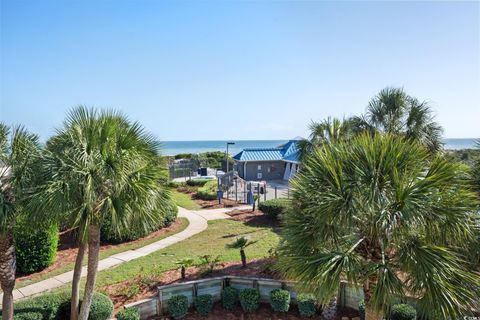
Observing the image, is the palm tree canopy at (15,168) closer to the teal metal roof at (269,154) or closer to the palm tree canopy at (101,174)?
the palm tree canopy at (101,174)

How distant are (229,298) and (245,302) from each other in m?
0.42

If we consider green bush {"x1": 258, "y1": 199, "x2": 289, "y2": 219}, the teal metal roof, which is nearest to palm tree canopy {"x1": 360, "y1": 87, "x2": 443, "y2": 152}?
green bush {"x1": 258, "y1": 199, "x2": 289, "y2": 219}

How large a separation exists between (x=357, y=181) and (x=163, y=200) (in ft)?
11.7

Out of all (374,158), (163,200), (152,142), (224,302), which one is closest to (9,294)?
(163,200)

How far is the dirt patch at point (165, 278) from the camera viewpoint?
7.68m

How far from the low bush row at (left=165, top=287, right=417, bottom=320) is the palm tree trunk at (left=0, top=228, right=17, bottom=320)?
3.00m

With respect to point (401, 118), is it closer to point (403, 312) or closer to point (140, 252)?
point (403, 312)

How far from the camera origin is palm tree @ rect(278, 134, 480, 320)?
3.86 meters

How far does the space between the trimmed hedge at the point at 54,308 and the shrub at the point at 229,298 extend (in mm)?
2530

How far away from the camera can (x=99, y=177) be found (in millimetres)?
5160

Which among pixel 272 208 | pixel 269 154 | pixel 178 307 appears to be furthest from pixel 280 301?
pixel 269 154

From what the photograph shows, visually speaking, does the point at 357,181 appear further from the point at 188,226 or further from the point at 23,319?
the point at 188,226

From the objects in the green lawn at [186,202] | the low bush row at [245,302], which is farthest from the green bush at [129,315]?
the green lawn at [186,202]

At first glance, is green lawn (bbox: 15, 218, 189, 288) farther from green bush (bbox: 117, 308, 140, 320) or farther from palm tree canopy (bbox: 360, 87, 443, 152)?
palm tree canopy (bbox: 360, 87, 443, 152)
